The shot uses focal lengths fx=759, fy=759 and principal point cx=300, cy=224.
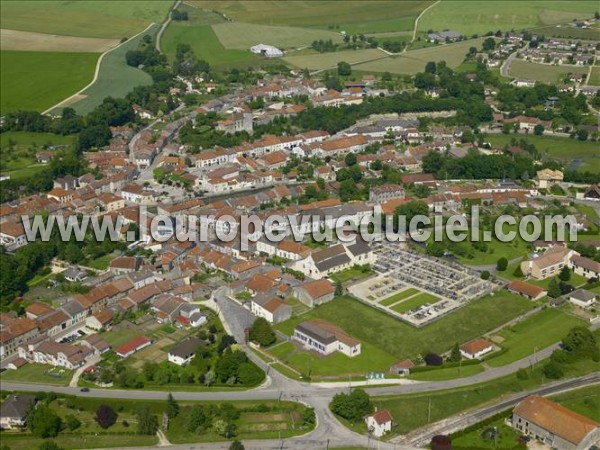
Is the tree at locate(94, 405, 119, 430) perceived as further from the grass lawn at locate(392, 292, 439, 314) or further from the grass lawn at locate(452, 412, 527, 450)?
the grass lawn at locate(392, 292, 439, 314)

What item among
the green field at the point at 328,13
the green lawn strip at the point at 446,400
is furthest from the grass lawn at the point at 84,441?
the green field at the point at 328,13

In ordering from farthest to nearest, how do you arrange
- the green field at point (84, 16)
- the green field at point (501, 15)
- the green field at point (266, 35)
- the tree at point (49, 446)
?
the green field at point (84, 16) → the green field at point (501, 15) → the green field at point (266, 35) → the tree at point (49, 446)

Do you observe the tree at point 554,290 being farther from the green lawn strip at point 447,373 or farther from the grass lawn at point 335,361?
the grass lawn at point 335,361

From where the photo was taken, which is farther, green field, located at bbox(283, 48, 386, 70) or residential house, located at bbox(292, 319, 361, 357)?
green field, located at bbox(283, 48, 386, 70)

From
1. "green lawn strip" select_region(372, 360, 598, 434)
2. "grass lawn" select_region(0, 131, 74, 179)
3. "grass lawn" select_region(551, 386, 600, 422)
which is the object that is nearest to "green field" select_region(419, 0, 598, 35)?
"grass lawn" select_region(0, 131, 74, 179)

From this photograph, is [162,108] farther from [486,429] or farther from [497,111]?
[486,429]

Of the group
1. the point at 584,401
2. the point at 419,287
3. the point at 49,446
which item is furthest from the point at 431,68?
the point at 49,446

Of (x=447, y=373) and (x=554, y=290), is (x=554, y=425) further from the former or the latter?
(x=554, y=290)
